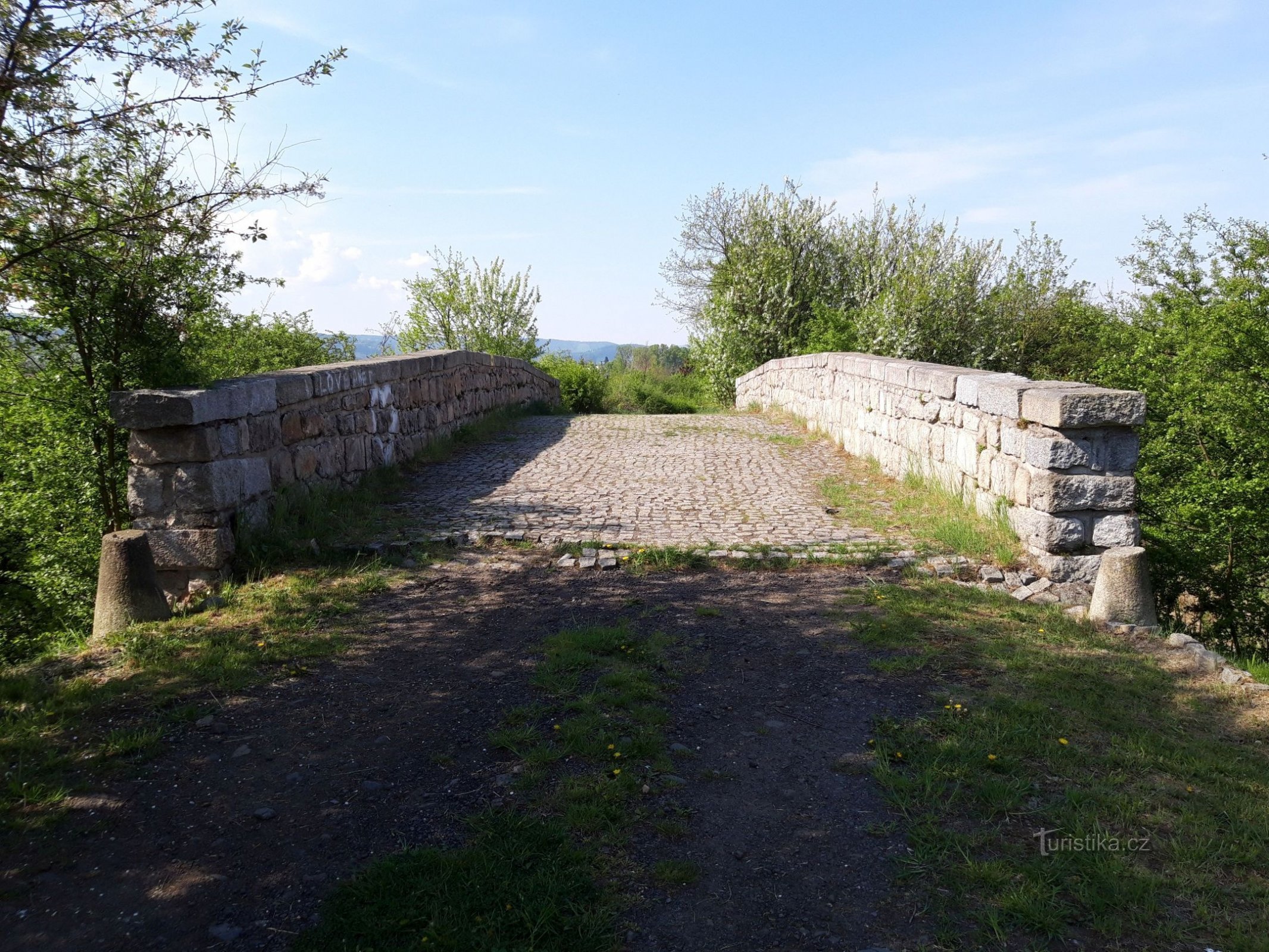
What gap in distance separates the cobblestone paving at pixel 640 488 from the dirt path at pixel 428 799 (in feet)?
5.88

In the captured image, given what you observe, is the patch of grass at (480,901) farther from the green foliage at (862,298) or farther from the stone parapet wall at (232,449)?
the green foliage at (862,298)

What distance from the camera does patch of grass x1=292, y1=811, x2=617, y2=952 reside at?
2.40 metres

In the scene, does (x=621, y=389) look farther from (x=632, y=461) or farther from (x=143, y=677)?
(x=143, y=677)

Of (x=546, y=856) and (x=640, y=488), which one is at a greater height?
(x=640, y=488)

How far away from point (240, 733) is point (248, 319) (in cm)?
1077

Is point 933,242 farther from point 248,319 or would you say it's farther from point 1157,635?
point 1157,635

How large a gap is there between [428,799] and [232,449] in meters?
3.54

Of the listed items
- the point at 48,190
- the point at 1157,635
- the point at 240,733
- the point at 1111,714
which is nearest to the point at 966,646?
the point at 1111,714

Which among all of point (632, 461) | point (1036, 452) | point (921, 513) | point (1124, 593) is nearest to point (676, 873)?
point (1124, 593)

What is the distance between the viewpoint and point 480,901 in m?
2.54

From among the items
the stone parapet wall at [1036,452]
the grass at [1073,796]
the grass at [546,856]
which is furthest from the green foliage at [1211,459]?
the grass at [546,856]

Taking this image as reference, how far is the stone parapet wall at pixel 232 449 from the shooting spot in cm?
541

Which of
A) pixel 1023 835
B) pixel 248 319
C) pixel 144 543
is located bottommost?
pixel 1023 835

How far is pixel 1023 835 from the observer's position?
287 cm
